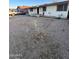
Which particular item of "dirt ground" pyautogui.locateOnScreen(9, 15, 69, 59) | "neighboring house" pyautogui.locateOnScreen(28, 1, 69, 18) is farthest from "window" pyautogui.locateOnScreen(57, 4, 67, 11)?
"dirt ground" pyautogui.locateOnScreen(9, 15, 69, 59)

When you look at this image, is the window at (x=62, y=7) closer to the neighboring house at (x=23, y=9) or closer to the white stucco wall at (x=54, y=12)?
the white stucco wall at (x=54, y=12)

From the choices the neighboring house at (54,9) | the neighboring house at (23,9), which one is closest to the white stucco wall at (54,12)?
the neighboring house at (54,9)

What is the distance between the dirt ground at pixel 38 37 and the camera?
4.74ft

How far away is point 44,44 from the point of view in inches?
57.9

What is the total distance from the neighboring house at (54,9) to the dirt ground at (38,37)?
0.06m

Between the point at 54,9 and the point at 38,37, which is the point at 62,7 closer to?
the point at 54,9

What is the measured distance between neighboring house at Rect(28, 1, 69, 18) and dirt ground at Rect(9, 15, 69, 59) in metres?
0.06

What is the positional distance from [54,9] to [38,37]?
33cm

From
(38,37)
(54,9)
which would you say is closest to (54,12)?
(54,9)

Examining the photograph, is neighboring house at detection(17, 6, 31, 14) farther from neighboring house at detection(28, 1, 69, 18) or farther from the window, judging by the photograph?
the window

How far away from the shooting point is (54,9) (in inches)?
58.7

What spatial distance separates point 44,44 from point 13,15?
1.42 ft
